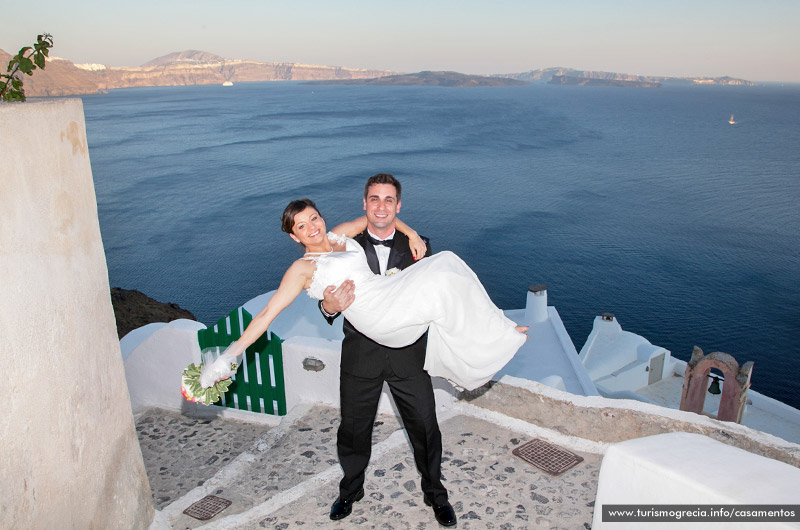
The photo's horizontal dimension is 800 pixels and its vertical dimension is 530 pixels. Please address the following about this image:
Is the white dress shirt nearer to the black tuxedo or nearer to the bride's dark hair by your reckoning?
the black tuxedo

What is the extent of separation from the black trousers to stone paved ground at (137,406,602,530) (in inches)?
12.5

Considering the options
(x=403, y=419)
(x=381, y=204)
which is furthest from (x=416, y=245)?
(x=403, y=419)

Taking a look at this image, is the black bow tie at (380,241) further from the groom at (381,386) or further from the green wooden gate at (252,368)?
the green wooden gate at (252,368)

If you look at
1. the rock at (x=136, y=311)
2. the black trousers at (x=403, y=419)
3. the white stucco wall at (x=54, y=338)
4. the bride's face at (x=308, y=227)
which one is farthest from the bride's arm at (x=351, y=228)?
the rock at (x=136, y=311)

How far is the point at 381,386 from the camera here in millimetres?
4316

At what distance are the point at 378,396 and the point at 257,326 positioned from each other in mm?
1111

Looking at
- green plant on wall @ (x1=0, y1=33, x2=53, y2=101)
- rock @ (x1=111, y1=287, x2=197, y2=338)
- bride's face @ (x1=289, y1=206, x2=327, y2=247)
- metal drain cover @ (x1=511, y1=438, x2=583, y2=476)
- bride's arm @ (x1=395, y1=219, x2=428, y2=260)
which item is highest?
green plant on wall @ (x1=0, y1=33, x2=53, y2=101)

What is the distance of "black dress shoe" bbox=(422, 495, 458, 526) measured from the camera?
4266 millimetres

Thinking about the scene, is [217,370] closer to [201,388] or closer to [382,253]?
[201,388]

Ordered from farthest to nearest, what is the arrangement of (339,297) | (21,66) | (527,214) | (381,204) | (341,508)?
(527,214)
(341,508)
(381,204)
(339,297)
(21,66)

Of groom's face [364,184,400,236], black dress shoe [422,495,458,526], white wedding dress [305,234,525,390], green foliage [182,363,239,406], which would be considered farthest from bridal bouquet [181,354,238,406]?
black dress shoe [422,495,458,526]

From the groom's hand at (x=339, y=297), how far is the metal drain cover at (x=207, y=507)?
2.17 meters

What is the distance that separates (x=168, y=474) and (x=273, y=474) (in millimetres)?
1435

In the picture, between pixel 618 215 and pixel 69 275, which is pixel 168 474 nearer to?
pixel 69 275
